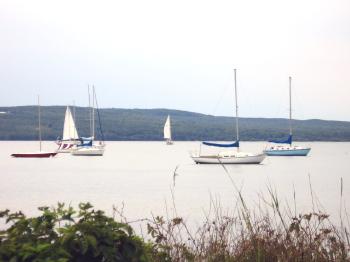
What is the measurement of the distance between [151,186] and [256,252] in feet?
156

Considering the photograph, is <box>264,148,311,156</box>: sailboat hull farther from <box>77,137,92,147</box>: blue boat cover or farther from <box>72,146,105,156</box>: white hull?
<box>77,137,92,147</box>: blue boat cover

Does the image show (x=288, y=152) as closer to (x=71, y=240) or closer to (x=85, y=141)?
(x=85, y=141)

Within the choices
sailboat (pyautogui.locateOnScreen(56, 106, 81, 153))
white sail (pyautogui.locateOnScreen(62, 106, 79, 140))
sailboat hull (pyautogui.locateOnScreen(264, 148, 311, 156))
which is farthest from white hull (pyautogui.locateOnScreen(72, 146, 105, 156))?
sailboat hull (pyautogui.locateOnScreen(264, 148, 311, 156))

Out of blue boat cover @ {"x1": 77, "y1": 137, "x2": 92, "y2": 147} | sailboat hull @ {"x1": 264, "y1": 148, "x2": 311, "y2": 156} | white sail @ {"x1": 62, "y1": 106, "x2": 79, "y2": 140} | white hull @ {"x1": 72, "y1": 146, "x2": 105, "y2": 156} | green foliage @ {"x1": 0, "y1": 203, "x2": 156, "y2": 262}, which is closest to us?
green foliage @ {"x1": 0, "y1": 203, "x2": 156, "y2": 262}

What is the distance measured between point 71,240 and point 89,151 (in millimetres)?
97990

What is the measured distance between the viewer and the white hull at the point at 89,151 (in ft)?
331

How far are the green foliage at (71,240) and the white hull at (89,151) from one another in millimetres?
96344

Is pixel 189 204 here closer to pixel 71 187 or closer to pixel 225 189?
pixel 225 189

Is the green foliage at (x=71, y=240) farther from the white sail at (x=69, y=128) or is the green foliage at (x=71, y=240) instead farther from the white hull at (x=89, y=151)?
the white sail at (x=69, y=128)

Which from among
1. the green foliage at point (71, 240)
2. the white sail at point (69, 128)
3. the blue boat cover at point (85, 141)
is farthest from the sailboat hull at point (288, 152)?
the green foliage at point (71, 240)

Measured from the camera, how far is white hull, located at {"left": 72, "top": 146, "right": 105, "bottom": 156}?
100750mm

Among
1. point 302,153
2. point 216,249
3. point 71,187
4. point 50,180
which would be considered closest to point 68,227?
point 216,249

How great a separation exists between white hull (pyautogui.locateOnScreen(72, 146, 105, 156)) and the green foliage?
316 ft

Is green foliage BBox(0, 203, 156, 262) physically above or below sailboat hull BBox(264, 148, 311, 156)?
above
